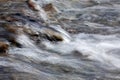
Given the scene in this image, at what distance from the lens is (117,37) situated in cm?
814

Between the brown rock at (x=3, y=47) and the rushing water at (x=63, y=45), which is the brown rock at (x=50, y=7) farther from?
the brown rock at (x=3, y=47)

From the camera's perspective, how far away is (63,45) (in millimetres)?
Result: 7297

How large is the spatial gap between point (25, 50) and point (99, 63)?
1.36m

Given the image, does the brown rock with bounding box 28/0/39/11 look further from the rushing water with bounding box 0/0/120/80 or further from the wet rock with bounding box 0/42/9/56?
the wet rock with bounding box 0/42/9/56

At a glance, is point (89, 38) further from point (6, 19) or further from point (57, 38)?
point (6, 19)

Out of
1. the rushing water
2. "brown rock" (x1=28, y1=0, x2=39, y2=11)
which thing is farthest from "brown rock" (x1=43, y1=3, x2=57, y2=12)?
"brown rock" (x1=28, y1=0, x2=39, y2=11)

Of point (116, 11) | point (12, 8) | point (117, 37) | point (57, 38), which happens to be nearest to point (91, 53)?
point (57, 38)

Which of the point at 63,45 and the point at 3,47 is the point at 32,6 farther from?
the point at 3,47

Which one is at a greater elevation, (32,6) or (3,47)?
(32,6)

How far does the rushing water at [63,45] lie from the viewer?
562 centimetres

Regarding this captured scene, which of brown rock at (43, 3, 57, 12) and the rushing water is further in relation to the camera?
brown rock at (43, 3, 57, 12)

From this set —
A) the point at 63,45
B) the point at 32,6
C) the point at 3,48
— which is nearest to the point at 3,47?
the point at 3,48

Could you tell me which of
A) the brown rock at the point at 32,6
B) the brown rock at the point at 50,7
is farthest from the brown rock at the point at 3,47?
the brown rock at the point at 50,7

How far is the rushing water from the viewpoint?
5.62m
